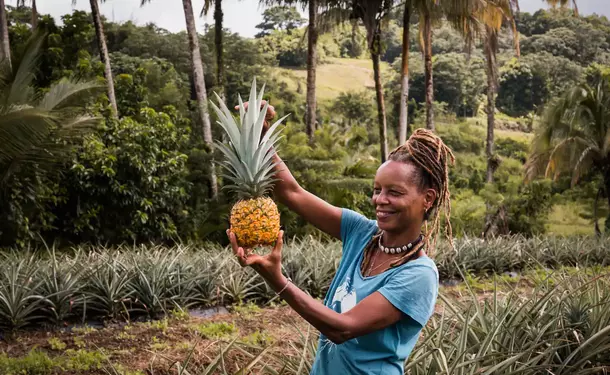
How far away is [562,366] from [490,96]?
26073mm

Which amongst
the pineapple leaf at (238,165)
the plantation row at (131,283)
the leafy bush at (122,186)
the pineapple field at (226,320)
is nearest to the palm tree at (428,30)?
the leafy bush at (122,186)

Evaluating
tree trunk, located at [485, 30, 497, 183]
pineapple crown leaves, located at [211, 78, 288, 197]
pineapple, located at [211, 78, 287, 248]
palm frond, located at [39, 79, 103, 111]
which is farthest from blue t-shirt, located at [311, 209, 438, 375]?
tree trunk, located at [485, 30, 497, 183]

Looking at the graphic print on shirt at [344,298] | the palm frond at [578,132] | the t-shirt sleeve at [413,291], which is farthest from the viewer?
the palm frond at [578,132]

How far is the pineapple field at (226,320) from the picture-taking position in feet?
13.0

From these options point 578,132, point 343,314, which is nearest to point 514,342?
point 343,314

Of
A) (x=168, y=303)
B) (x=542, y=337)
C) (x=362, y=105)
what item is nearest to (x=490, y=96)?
(x=362, y=105)

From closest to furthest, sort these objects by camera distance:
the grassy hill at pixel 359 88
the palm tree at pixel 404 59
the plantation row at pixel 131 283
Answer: the plantation row at pixel 131 283
the palm tree at pixel 404 59
the grassy hill at pixel 359 88

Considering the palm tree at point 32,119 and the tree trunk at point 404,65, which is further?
the tree trunk at point 404,65

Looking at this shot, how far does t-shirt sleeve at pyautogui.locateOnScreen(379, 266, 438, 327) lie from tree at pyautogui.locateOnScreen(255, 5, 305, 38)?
6590cm

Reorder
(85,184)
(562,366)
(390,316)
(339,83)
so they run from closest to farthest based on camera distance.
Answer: (390,316)
(562,366)
(85,184)
(339,83)

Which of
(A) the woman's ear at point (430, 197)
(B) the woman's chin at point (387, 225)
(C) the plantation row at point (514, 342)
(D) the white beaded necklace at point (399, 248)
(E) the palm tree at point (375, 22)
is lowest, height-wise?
(C) the plantation row at point (514, 342)

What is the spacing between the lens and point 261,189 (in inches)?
95.8

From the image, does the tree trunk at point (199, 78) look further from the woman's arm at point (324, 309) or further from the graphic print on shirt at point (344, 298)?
the woman's arm at point (324, 309)

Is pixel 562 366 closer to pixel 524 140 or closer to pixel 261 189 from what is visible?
pixel 261 189
